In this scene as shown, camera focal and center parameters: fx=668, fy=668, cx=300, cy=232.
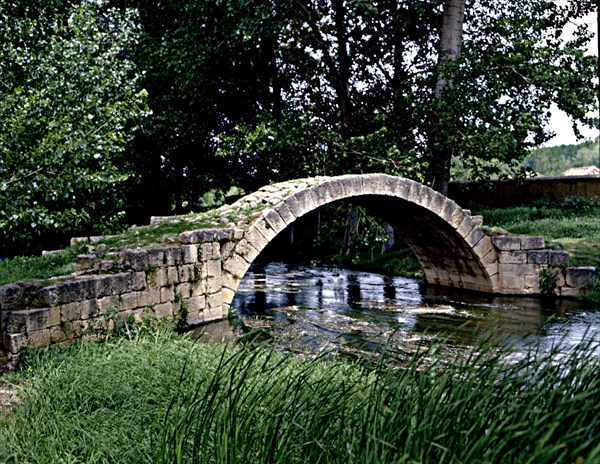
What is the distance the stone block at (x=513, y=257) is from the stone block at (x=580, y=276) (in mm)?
810

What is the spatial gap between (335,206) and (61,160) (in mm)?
8888

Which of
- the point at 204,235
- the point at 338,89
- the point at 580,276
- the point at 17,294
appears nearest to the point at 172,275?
the point at 204,235

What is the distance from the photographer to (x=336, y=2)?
16.6 meters

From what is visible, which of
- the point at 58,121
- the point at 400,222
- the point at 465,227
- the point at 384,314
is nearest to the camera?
the point at 58,121

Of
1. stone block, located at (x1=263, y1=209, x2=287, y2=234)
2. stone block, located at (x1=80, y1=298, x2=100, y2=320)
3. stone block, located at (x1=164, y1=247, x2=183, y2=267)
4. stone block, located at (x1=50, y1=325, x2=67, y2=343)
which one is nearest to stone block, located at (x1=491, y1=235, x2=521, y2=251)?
stone block, located at (x1=263, y1=209, x2=287, y2=234)

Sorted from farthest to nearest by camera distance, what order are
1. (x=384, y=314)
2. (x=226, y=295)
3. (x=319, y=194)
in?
(x=384, y=314) → (x=319, y=194) → (x=226, y=295)

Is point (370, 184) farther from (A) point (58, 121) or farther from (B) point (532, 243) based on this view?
(A) point (58, 121)

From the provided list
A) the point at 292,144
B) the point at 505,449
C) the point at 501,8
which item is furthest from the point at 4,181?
the point at 501,8

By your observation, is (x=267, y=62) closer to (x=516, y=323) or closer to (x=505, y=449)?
(x=516, y=323)

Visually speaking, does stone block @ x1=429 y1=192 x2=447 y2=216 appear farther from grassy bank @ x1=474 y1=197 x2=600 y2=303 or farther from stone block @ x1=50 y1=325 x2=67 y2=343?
stone block @ x1=50 y1=325 x2=67 y2=343

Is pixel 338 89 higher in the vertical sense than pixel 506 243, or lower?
higher

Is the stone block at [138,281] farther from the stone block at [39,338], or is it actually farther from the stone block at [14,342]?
the stone block at [14,342]

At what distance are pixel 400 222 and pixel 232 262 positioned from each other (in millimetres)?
4770

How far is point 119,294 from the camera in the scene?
8188 millimetres
